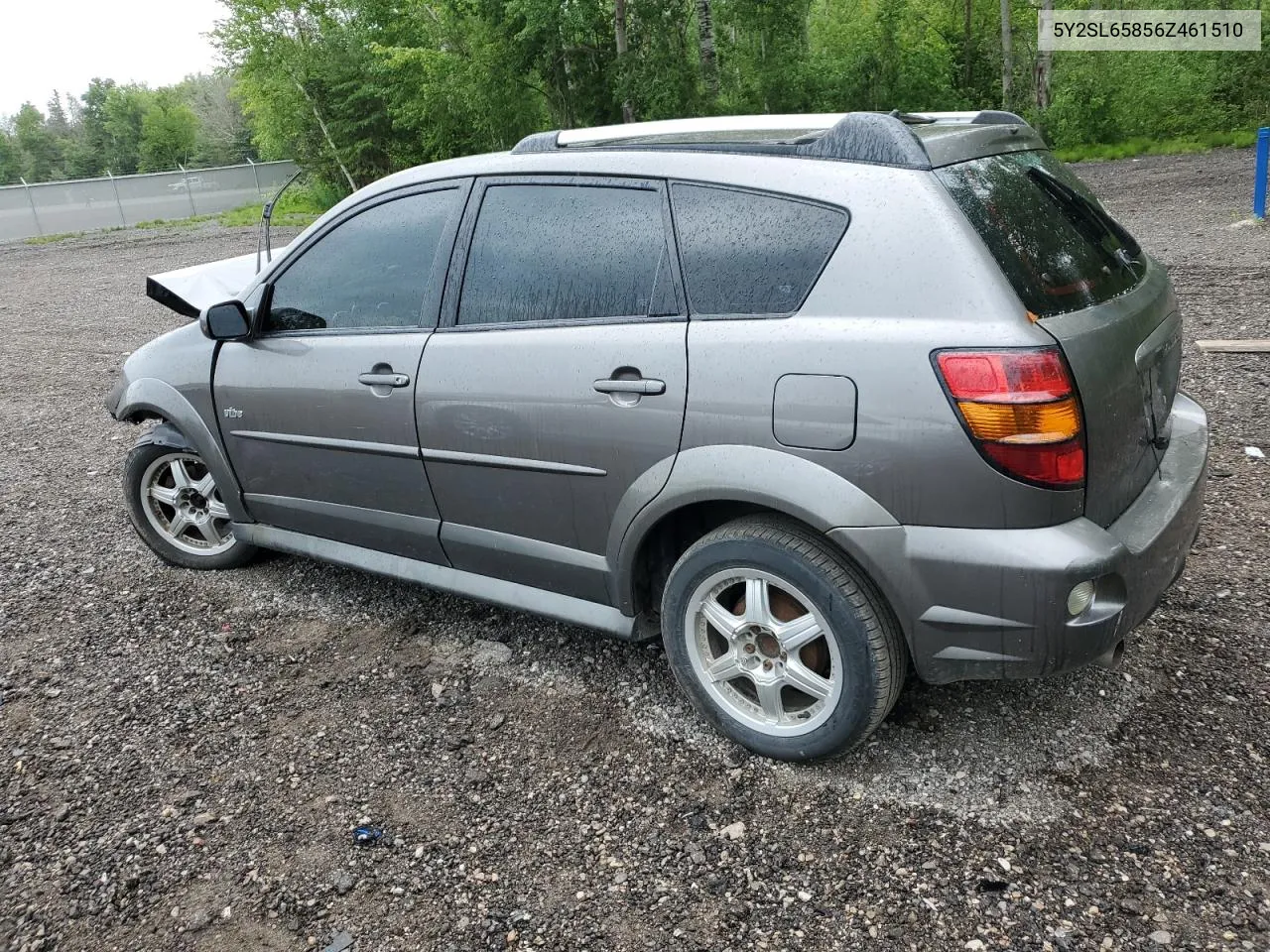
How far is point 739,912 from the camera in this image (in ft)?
7.80

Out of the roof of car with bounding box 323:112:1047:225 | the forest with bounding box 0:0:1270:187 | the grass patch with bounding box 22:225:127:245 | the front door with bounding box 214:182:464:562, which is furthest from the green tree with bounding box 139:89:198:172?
the roof of car with bounding box 323:112:1047:225

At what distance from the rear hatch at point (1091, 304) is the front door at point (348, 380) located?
71.1 inches

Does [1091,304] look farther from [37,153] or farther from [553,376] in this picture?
[37,153]

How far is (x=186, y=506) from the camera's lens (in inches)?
180

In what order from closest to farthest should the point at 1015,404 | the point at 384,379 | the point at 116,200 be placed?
1. the point at 1015,404
2. the point at 384,379
3. the point at 116,200

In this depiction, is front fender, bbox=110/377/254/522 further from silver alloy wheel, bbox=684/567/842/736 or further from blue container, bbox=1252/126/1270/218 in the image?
blue container, bbox=1252/126/1270/218

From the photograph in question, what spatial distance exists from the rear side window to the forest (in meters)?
23.6

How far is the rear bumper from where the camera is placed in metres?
2.34

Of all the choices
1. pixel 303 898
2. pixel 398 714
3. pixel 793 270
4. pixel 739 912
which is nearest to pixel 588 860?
pixel 739 912

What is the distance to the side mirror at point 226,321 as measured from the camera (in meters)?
3.76

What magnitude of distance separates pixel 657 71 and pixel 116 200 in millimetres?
20121

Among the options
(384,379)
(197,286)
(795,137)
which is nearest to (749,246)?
(795,137)

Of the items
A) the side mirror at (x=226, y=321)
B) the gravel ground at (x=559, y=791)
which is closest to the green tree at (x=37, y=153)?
the side mirror at (x=226, y=321)

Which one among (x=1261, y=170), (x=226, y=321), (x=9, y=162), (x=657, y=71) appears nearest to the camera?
(x=226, y=321)
